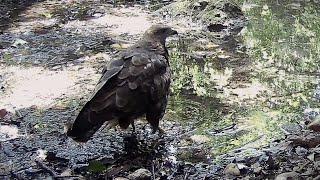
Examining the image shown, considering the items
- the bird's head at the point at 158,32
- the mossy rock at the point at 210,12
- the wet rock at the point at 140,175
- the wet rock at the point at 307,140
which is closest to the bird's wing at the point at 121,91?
the wet rock at the point at 140,175

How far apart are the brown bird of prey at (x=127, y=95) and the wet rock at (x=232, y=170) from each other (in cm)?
91

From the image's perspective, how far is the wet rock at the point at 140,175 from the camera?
4535mm

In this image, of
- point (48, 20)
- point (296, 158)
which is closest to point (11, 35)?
point (48, 20)

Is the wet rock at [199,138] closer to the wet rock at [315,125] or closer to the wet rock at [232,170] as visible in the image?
the wet rock at [232,170]

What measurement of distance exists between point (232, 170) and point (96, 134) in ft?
4.95

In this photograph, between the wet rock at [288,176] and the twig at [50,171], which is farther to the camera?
the twig at [50,171]

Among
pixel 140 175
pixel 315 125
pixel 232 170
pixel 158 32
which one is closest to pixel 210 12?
pixel 158 32

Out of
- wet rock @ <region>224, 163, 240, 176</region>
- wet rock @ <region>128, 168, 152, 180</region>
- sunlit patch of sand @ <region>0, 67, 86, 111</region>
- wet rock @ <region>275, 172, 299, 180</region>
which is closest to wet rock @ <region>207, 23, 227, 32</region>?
sunlit patch of sand @ <region>0, 67, 86, 111</region>

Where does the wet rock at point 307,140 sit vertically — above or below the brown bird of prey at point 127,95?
below

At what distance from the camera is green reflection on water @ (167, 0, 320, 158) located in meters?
5.57

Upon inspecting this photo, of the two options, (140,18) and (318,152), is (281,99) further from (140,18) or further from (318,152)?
(140,18)

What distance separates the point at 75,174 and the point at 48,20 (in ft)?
18.9

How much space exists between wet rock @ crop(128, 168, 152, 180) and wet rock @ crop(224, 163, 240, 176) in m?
0.62

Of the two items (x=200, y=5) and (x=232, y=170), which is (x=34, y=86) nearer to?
(x=232, y=170)
